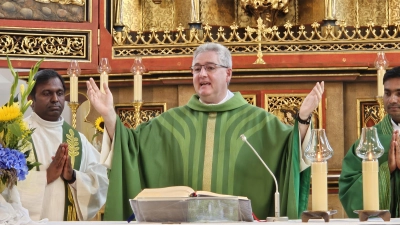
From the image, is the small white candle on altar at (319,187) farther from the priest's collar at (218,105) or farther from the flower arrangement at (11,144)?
the priest's collar at (218,105)

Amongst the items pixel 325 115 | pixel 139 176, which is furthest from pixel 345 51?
pixel 139 176

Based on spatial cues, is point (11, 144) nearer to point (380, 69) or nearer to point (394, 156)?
point (394, 156)

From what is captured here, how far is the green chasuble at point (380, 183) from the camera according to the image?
6.59 m

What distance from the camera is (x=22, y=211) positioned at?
5414 millimetres

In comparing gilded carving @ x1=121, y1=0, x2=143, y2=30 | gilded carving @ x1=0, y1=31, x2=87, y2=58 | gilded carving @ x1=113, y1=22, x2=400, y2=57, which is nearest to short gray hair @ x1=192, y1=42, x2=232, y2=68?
gilded carving @ x1=113, y1=22, x2=400, y2=57

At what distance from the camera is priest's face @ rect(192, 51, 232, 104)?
6.66 metres

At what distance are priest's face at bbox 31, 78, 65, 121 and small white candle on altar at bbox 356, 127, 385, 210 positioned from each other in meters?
2.52

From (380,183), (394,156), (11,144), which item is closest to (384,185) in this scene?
(380,183)

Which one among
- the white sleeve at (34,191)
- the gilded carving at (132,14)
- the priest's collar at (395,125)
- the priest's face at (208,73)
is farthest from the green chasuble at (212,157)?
the gilded carving at (132,14)

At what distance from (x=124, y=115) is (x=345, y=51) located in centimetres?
186

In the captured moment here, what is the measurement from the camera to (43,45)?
28.9 feet

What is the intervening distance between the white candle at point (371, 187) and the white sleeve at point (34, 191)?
243cm

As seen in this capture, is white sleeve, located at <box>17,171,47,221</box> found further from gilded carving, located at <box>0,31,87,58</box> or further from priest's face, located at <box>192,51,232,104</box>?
gilded carving, located at <box>0,31,87,58</box>

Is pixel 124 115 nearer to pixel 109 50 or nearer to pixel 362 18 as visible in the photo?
pixel 109 50
